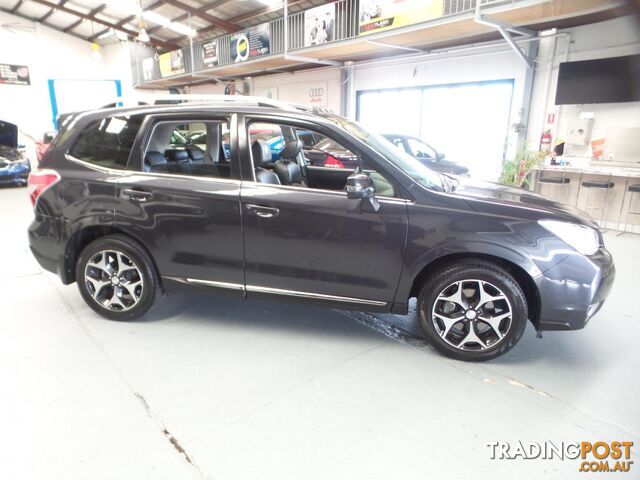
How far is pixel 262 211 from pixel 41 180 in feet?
5.37

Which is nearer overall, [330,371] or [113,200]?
[330,371]

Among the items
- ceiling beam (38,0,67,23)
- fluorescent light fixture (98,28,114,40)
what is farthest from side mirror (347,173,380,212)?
fluorescent light fixture (98,28,114,40)

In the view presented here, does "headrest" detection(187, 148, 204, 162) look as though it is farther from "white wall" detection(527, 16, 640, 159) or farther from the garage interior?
"white wall" detection(527, 16, 640, 159)

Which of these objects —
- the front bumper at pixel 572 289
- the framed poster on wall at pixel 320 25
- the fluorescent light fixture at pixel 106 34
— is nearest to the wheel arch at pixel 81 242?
the front bumper at pixel 572 289

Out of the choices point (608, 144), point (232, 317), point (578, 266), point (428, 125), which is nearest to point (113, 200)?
point (232, 317)

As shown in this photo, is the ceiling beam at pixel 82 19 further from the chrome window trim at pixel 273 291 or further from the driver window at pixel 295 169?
the chrome window trim at pixel 273 291

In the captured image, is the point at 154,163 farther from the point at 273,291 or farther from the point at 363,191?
the point at 363,191

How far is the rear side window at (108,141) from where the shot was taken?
2.74 m

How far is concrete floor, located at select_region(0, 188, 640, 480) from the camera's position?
1.74 metres

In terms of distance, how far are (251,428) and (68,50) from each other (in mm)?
21072

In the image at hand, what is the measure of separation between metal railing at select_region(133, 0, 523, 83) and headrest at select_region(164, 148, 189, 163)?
5.02 metres

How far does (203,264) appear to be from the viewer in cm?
269

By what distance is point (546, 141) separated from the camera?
703 cm

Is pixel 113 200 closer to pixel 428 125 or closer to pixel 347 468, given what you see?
pixel 347 468
